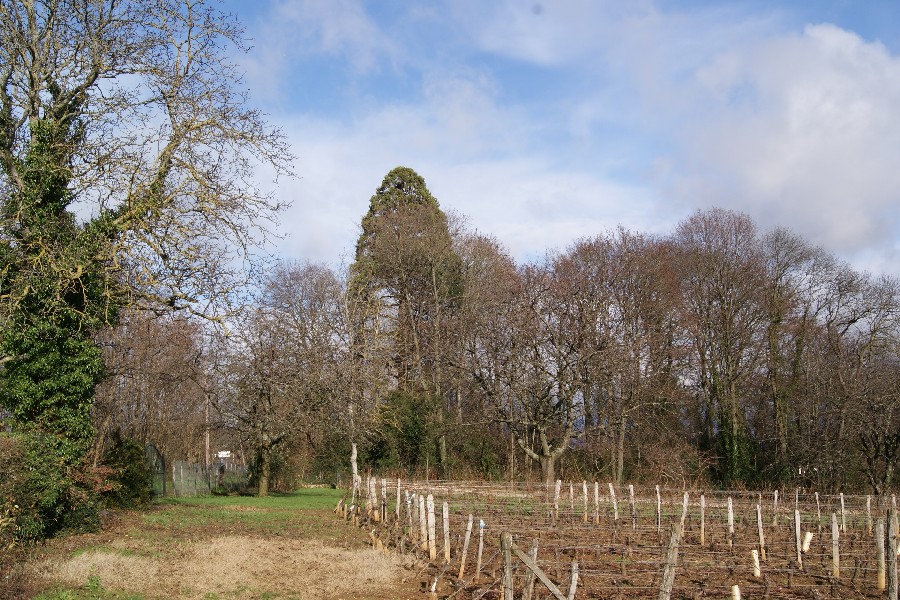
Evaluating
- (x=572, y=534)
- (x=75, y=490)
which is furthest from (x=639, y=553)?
(x=75, y=490)

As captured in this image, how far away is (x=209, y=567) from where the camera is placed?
13.9m

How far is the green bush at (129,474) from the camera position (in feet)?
73.0

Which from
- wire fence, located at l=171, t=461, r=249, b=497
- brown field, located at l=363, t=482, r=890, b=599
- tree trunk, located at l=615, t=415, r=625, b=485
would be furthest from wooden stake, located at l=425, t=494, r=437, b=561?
wire fence, located at l=171, t=461, r=249, b=497

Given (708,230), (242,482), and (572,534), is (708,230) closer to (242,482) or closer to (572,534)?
(572,534)

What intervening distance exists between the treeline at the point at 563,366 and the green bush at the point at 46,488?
1356cm

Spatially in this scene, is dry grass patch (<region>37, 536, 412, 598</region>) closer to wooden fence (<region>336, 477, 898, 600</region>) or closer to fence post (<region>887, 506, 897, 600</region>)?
wooden fence (<region>336, 477, 898, 600</region>)

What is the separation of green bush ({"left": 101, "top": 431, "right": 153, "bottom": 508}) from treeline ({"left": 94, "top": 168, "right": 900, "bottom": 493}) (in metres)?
6.68

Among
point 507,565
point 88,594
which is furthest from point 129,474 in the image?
point 507,565

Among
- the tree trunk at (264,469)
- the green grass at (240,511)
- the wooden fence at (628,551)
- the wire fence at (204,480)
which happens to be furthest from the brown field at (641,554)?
the wire fence at (204,480)

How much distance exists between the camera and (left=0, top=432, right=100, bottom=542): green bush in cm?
1347

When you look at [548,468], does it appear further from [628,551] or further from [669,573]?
[669,573]

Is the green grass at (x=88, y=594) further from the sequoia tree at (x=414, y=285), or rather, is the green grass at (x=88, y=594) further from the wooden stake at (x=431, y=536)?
the sequoia tree at (x=414, y=285)

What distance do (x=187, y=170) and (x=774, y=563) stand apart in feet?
49.6

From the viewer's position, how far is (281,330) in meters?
33.2
